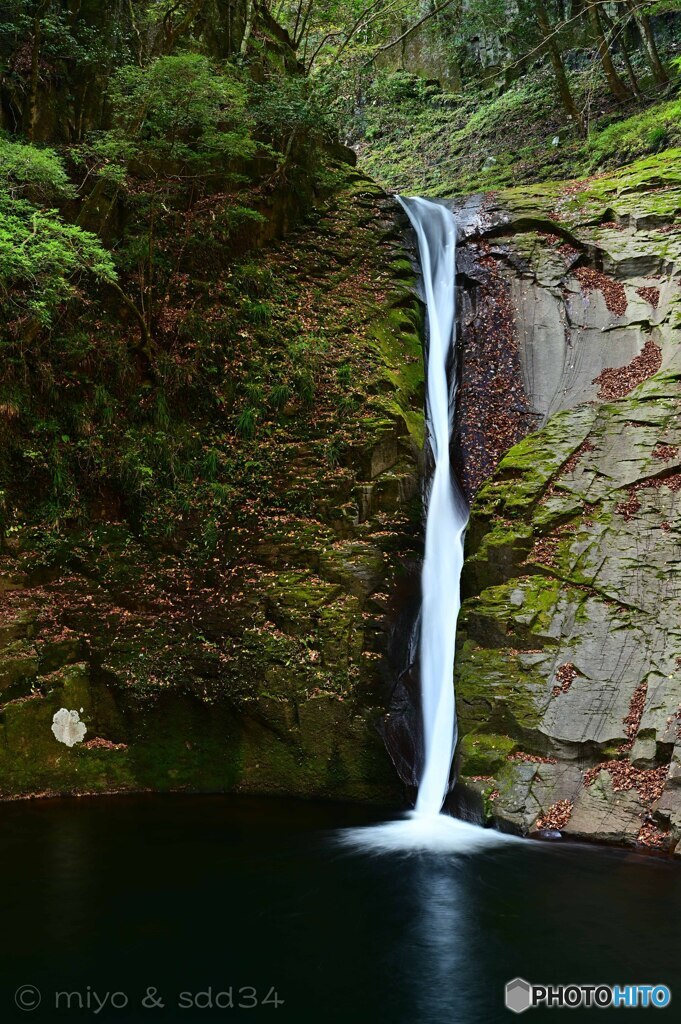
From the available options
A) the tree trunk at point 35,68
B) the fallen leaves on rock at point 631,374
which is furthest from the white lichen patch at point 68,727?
the fallen leaves on rock at point 631,374

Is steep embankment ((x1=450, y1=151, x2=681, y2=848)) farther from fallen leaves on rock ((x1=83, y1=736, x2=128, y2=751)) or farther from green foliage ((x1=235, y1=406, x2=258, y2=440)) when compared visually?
fallen leaves on rock ((x1=83, y1=736, x2=128, y2=751))

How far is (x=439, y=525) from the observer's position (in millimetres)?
10070

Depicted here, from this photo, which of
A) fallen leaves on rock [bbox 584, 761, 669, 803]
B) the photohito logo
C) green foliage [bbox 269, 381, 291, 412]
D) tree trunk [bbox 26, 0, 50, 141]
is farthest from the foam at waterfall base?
tree trunk [bbox 26, 0, 50, 141]

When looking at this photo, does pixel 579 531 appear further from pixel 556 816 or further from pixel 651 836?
pixel 651 836

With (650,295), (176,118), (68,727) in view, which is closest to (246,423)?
(176,118)

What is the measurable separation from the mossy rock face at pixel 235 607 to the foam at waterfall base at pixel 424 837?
2.37 ft

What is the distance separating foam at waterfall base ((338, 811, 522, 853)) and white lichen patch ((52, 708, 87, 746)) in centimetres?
320

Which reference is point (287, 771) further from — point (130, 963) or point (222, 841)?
point (130, 963)

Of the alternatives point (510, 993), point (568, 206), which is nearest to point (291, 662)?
point (510, 993)

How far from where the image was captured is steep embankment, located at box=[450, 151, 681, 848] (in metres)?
7.30

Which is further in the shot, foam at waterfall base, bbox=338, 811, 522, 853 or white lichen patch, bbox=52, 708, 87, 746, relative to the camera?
white lichen patch, bbox=52, 708, 87, 746

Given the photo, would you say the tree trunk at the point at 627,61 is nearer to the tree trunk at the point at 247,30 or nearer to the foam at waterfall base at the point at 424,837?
the tree trunk at the point at 247,30

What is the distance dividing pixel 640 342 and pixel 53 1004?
1043 centimetres

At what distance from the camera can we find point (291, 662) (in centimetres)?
885
